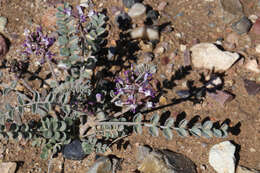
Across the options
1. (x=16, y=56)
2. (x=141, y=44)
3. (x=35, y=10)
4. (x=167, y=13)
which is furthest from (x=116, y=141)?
(x=35, y=10)

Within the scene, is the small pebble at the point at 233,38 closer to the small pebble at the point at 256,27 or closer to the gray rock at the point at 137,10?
the small pebble at the point at 256,27

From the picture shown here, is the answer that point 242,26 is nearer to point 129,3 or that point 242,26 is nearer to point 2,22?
point 129,3

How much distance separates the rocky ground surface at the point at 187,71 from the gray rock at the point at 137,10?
15 mm

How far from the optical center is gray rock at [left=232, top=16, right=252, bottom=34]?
13.6 feet

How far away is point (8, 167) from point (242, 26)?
3611mm

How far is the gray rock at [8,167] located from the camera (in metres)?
3.21

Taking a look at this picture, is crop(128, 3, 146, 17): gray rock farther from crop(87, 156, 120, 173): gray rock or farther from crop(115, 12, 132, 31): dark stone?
crop(87, 156, 120, 173): gray rock

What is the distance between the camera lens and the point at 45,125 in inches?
105

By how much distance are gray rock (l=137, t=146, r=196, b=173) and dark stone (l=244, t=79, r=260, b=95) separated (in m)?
1.27

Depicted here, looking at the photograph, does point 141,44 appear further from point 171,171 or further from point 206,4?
point 171,171

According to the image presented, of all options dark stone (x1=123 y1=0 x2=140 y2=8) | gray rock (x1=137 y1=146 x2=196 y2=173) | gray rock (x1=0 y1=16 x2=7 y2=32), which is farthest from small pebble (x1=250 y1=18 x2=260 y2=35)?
gray rock (x1=0 y1=16 x2=7 y2=32)

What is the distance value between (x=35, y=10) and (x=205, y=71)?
267cm

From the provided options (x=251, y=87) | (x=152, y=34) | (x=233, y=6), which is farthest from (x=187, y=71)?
(x=233, y=6)

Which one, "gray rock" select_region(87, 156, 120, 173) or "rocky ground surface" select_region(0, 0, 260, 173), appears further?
"rocky ground surface" select_region(0, 0, 260, 173)
